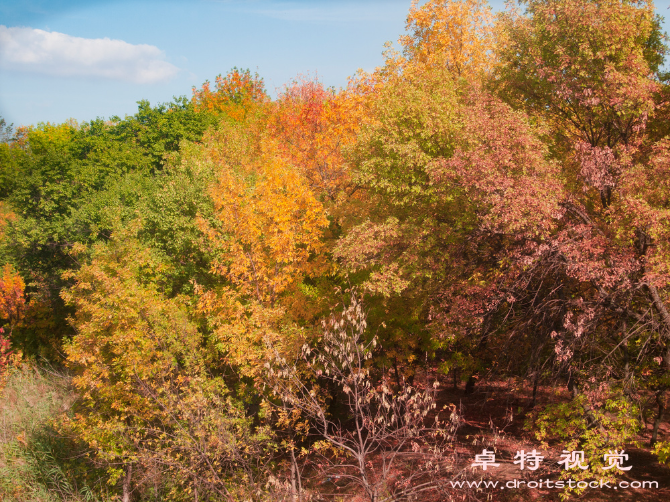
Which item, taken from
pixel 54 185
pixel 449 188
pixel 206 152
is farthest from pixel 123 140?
pixel 449 188

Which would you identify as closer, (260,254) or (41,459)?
(260,254)

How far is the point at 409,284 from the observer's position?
13281mm

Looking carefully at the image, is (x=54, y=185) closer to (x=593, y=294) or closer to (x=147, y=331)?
(x=147, y=331)

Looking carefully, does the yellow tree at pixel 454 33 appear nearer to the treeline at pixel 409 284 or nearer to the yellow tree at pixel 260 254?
the treeline at pixel 409 284

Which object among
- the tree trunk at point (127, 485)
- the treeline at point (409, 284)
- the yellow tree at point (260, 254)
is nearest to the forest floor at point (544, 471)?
the treeline at point (409, 284)

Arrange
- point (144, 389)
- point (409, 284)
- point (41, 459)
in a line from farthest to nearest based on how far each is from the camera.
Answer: point (41, 459), point (144, 389), point (409, 284)

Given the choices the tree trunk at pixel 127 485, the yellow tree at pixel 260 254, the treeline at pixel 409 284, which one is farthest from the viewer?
A: the tree trunk at pixel 127 485

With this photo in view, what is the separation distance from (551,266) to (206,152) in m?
20.0

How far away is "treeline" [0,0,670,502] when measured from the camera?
1034cm

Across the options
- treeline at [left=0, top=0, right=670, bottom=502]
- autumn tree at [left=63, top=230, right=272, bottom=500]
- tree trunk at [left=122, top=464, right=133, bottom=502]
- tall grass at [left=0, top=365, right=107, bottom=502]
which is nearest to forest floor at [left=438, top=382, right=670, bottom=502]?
treeline at [left=0, top=0, right=670, bottom=502]

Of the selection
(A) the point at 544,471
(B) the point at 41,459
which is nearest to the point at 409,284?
(A) the point at 544,471

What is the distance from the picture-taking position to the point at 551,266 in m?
10.5

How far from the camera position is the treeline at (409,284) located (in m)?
10.3

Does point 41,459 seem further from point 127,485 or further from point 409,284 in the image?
point 409,284
